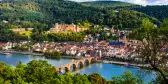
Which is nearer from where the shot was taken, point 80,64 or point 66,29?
point 80,64

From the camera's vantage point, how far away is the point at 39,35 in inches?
1308

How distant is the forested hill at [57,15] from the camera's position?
39.7 m

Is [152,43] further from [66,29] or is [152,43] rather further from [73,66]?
[66,29]

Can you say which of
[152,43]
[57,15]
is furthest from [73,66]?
[57,15]

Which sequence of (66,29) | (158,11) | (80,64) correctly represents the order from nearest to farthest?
(80,64)
(66,29)
(158,11)

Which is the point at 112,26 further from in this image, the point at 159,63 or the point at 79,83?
the point at 159,63

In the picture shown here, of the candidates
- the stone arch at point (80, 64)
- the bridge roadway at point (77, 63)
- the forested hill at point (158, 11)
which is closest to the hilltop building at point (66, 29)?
the bridge roadway at point (77, 63)

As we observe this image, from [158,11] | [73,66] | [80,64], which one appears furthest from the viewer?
[158,11]

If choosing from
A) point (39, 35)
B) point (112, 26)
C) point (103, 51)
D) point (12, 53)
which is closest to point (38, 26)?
point (39, 35)

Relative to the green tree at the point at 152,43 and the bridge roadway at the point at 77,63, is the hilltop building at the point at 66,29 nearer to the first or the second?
the bridge roadway at the point at 77,63

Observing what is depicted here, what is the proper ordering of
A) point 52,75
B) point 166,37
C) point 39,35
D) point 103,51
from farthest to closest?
1. point 39,35
2. point 103,51
3. point 52,75
4. point 166,37

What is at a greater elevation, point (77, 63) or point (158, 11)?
point (158, 11)

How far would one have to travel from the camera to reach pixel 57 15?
169 ft

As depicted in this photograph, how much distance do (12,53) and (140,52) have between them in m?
25.3
